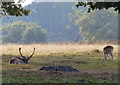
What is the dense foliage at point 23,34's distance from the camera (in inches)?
3717

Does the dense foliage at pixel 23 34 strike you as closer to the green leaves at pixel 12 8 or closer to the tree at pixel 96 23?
the tree at pixel 96 23

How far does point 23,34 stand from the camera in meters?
94.9

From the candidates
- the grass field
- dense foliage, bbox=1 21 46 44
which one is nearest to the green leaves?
the grass field

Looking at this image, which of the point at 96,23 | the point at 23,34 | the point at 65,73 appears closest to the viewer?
the point at 65,73

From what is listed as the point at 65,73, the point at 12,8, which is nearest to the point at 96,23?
the point at 12,8

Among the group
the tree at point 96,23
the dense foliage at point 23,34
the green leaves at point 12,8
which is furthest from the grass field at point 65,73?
the dense foliage at point 23,34

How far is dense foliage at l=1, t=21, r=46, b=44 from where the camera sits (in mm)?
94406

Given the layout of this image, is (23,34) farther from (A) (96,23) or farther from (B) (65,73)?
(B) (65,73)

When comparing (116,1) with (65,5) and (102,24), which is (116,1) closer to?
(102,24)

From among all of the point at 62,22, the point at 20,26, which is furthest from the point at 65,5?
the point at 20,26

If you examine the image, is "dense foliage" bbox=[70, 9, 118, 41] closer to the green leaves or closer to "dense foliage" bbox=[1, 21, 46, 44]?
"dense foliage" bbox=[1, 21, 46, 44]

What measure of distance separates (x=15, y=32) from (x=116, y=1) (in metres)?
85.8

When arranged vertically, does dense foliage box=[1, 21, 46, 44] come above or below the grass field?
above

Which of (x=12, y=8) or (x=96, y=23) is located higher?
(x=96, y=23)
